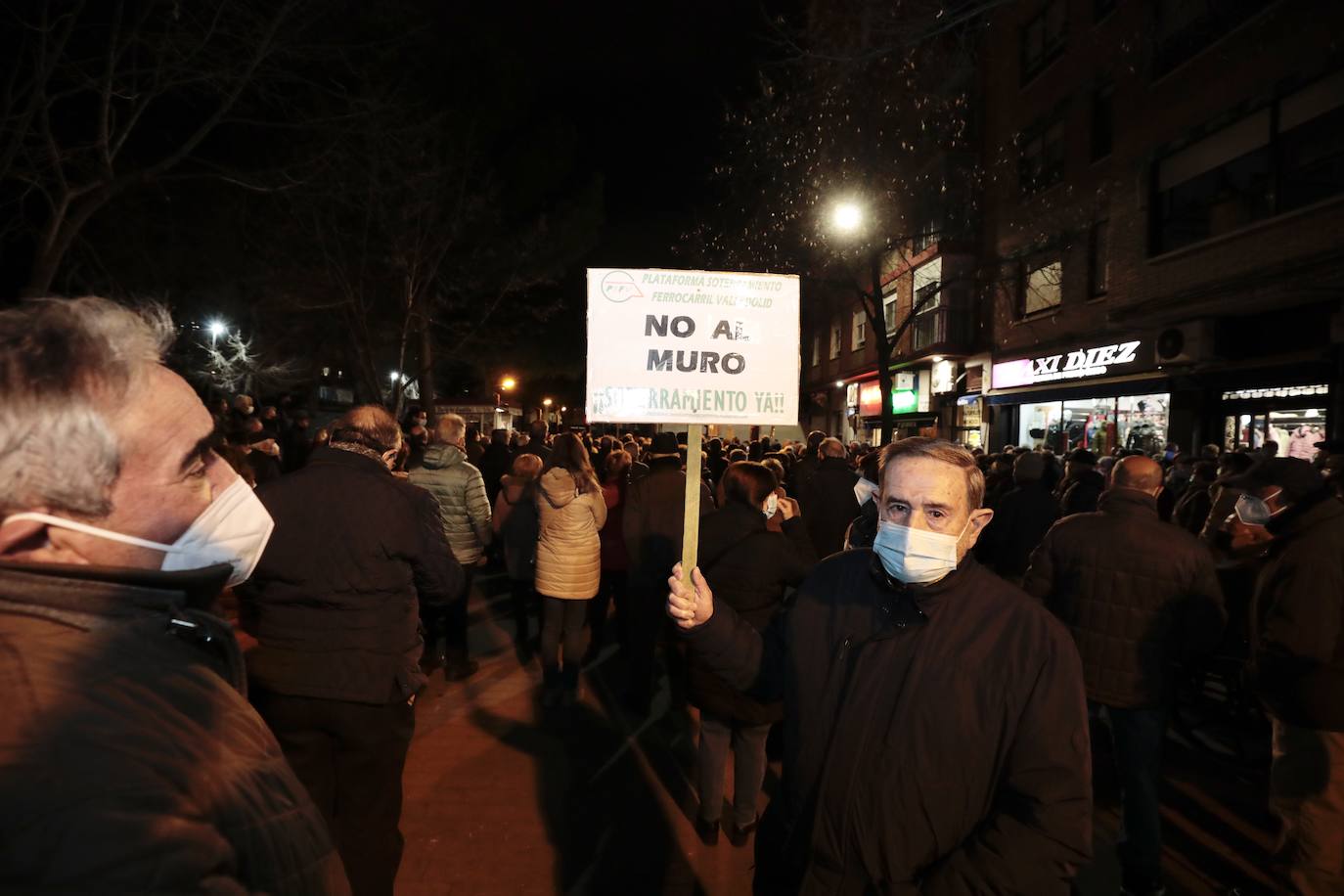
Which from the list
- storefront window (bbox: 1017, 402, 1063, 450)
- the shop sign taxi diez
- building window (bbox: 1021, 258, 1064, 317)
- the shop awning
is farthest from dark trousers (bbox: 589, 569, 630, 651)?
building window (bbox: 1021, 258, 1064, 317)

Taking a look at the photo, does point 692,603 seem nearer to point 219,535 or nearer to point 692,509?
point 692,509

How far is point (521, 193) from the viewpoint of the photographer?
70.7 ft

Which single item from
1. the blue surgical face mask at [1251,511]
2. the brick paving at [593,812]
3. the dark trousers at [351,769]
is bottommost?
the brick paving at [593,812]

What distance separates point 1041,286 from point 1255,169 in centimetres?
662

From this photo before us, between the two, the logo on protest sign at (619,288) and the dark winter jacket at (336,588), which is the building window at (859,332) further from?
the dark winter jacket at (336,588)

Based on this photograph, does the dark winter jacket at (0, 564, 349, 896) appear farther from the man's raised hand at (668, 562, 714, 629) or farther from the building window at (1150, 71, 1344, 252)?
the building window at (1150, 71, 1344, 252)

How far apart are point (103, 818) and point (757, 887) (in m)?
1.92

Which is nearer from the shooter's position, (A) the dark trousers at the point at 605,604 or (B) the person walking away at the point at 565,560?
(B) the person walking away at the point at 565,560

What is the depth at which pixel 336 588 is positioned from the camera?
298 centimetres

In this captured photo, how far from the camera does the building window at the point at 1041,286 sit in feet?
59.6

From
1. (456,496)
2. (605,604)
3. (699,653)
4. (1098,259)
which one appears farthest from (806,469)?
(1098,259)

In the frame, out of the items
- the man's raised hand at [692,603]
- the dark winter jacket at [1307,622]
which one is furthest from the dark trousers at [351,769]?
the dark winter jacket at [1307,622]

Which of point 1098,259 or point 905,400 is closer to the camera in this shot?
point 1098,259

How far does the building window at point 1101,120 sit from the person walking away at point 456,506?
1626 centimetres
